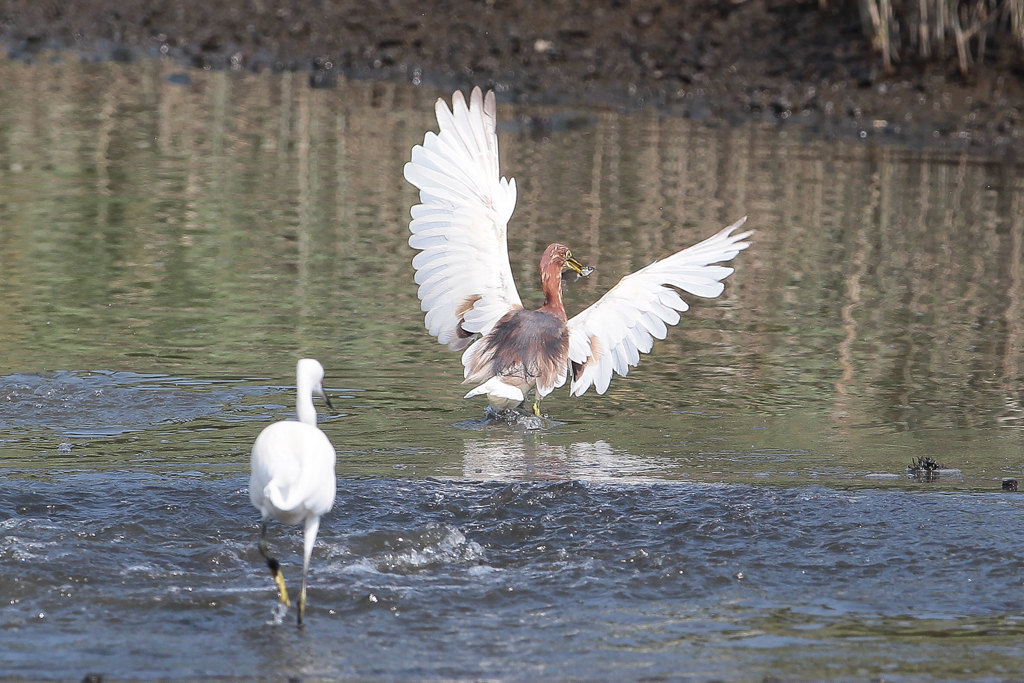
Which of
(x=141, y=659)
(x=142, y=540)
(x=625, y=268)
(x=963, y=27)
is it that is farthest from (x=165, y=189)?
(x=963, y=27)

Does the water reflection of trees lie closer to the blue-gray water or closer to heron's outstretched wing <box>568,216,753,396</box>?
heron's outstretched wing <box>568,216,753,396</box>

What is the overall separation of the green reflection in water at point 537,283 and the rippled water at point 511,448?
0.04 metres

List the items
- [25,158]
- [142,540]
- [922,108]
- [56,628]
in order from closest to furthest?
[56,628] → [142,540] → [25,158] → [922,108]

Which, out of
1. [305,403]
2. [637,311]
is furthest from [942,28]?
[305,403]

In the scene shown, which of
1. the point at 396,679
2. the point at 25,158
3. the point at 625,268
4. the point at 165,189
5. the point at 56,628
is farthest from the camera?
the point at 25,158

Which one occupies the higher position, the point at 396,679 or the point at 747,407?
the point at 747,407

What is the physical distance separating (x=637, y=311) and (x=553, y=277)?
0.84 meters

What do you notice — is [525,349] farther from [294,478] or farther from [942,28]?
[942,28]

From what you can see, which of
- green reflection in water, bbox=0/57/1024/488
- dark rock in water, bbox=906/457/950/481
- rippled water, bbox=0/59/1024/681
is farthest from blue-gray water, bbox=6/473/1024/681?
green reflection in water, bbox=0/57/1024/488

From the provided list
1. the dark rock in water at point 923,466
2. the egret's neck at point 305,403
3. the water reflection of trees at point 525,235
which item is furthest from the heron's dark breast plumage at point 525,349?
the egret's neck at point 305,403

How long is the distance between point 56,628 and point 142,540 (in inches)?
32.0

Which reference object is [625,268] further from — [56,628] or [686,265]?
[56,628]

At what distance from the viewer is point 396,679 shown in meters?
A: 4.50

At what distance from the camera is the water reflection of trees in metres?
8.77
